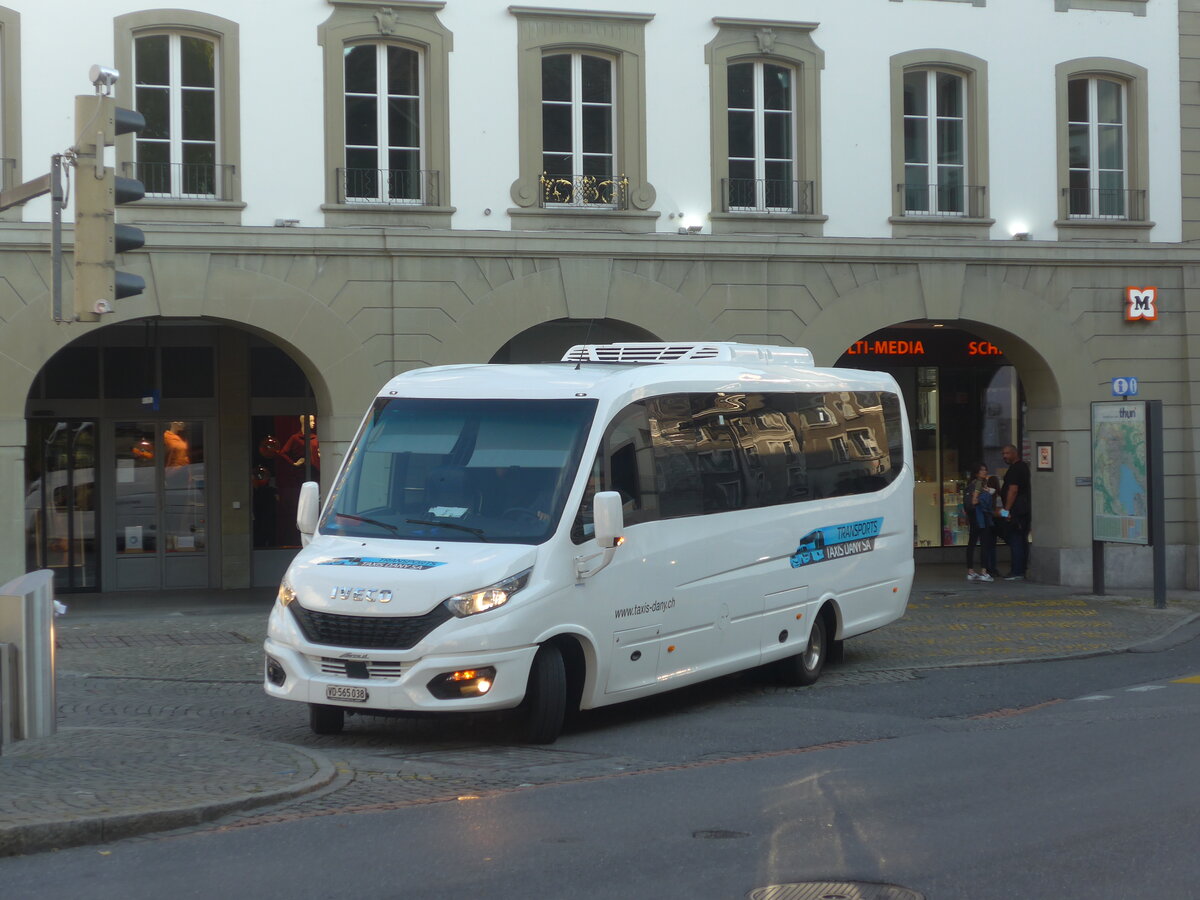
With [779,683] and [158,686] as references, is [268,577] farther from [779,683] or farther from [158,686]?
[779,683]

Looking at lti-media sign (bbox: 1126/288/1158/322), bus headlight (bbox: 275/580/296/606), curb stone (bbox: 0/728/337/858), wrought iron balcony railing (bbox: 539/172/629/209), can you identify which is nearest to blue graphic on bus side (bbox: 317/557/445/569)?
bus headlight (bbox: 275/580/296/606)

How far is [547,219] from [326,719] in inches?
391

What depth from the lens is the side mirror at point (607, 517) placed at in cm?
1027

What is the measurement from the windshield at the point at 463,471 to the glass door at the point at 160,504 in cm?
1131

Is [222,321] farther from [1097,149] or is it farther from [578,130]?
[1097,149]

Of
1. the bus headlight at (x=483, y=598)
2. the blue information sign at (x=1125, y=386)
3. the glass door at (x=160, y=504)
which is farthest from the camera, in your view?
the glass door at (x=160, y=504)

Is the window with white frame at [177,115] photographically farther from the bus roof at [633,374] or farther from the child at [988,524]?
the child at [988,524]

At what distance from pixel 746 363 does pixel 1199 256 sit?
38.9 feet

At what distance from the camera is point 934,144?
21109mm

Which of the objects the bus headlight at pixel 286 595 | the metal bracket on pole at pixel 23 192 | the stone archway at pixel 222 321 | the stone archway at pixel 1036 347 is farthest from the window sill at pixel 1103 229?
the metal bracket on pole at pixel 23 192

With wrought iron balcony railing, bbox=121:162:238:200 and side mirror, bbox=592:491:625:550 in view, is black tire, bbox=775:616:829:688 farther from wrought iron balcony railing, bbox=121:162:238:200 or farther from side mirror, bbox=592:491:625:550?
wrought iron balcony railing, bbox=121:162:238:200

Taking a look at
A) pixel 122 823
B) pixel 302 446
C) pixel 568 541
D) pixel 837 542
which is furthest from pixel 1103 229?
pixel 122 823

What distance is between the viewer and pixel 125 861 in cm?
706

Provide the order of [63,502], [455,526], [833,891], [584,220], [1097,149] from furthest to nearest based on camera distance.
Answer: [1097,149] < [63,502] < [584,220] < [455,526] < [833,891]
